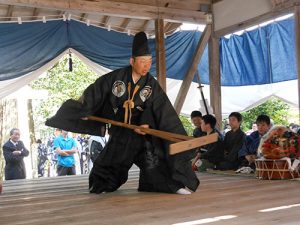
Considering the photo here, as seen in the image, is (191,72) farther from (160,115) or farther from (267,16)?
(160,115)

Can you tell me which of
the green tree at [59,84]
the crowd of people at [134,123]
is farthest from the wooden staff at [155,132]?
the green tree at [59,84]

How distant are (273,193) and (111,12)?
3374mm

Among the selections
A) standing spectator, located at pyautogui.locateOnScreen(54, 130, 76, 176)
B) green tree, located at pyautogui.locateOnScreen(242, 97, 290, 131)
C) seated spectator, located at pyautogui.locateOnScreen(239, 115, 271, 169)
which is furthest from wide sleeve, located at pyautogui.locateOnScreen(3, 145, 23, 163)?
green tree, located at pyautogui.locateOnScreen(242, 97, 290, 131)

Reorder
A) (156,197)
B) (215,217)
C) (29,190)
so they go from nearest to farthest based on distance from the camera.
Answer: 1. (215,217)
2. (156,197)
3. (29,190)

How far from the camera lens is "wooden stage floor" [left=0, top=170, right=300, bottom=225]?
215 centimetres

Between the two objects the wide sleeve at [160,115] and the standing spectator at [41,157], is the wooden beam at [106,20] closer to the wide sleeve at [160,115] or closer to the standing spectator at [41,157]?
the wide sleeve at [160,115]

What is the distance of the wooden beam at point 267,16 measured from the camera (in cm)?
489

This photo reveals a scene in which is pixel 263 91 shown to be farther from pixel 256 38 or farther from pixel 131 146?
pixel 131 146

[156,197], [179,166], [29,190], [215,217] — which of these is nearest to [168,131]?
[179,166]

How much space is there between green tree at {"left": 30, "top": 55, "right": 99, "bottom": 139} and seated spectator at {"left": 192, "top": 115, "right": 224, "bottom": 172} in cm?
695

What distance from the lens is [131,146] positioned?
129 inches

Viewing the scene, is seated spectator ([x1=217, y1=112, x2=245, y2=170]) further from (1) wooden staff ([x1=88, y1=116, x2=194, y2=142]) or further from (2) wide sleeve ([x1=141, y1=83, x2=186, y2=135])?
(1) wooden staff ([x1=88, y1=116, x2=194, y2=142])

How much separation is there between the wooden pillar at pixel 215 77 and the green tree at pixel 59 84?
604 cm

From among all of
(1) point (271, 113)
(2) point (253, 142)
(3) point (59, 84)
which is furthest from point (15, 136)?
(1) point (271, 113)
